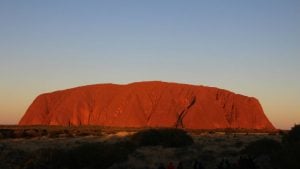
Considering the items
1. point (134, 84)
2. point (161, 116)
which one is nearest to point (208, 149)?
point (161, 116)

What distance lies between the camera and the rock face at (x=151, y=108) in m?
150

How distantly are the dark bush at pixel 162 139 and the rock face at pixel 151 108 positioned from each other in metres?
100

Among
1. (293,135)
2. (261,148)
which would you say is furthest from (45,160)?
(293,135)

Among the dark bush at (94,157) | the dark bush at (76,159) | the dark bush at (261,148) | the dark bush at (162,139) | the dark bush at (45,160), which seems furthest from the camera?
the dark bush at (162,139)

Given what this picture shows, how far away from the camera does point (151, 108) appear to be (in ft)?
515

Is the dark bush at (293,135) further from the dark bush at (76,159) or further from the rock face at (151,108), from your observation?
the rock face at (151,108)

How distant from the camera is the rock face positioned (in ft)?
491

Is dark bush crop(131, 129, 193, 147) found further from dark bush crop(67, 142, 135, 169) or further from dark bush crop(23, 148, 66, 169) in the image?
dark bush crop(23, 148, 66, 169)

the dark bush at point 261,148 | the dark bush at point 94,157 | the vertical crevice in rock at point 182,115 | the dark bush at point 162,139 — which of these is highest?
the dark bush at point 261,148

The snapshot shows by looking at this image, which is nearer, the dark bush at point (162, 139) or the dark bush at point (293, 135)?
the dark bush at point (293, 135)

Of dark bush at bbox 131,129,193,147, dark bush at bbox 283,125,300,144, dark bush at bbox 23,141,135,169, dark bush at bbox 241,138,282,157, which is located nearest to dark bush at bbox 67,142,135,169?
dark bush at bbox 23,141,135,169

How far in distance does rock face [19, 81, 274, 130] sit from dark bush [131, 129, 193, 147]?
100307mm

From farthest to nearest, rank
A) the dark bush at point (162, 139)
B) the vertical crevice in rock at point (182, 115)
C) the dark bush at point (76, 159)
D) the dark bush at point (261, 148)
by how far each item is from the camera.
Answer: the vertical crevice in rock at point (182, 115)
the dark bush at point (162, 139)
the dark bush at point (261, 148)
the dark bush at point (76, 159)

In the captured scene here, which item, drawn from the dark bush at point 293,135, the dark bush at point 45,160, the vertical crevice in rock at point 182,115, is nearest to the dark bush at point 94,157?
the dark bush at point 45,160
